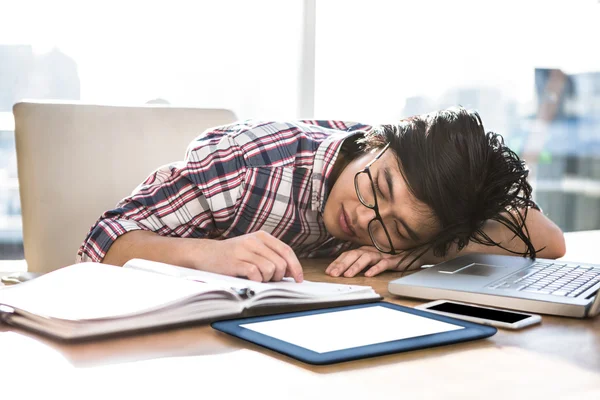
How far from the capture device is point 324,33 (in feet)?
8.72

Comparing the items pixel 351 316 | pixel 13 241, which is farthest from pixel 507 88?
pixel 351 316

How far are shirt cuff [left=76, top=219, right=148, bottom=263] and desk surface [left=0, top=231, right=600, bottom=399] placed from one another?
0.52 meters

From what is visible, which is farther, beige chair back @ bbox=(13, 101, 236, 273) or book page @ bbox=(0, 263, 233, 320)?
beige chair back @ bbox=(13, 101, 236, 273)

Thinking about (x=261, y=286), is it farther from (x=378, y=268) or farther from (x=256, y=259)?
(x=378, y=268)

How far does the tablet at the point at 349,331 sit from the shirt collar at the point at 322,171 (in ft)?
1.88

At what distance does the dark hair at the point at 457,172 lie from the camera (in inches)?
45.5

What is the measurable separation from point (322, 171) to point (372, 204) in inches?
6.7

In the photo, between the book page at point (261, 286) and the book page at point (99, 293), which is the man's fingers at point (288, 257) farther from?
the book page at point (99, 293)

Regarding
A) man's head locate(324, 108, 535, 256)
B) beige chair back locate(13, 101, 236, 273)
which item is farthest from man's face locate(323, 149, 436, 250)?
beige chair back locate(13, 101, 236, 273)

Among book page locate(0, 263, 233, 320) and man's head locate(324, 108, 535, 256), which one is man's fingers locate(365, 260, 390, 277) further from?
book page locate(0, 263, 233, 320)

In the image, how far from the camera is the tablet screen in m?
0.59

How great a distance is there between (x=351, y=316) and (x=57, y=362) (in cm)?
30

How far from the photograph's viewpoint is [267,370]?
1.74ft

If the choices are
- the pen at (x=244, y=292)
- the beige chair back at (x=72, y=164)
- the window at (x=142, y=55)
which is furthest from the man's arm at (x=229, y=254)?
the window at (x=142, y=55)
